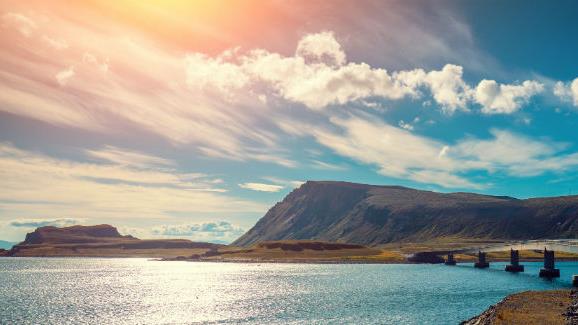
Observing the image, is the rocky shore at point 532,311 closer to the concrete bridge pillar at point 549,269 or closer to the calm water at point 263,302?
the calm water at point 263,302

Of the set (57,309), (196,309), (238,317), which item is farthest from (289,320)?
(57,309)

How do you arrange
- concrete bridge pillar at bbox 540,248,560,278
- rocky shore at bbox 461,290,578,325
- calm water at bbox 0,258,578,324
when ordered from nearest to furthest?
rocky shore at bbox 461,290,578,325, calm water at bbox 0,258,578,324, concrete bridge pillar at bbox 540,248,560,278

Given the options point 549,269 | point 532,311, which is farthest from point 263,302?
point 549,269

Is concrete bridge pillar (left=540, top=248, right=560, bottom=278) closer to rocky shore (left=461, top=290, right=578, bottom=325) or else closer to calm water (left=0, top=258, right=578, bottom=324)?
calm water (left=0, top=258, right=578, bottom=324)

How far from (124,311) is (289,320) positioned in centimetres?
3675

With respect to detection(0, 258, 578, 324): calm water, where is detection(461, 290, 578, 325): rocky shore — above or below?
above

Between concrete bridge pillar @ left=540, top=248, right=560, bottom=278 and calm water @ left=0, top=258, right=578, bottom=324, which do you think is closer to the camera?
calm water @ left=0, top=258, right=578, bottom=324

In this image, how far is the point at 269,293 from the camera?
134m

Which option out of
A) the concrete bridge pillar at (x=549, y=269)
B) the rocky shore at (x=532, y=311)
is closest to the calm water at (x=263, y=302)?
the rocky shore at (x=532, y=311)

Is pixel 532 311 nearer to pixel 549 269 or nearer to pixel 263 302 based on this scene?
pixel 263 302

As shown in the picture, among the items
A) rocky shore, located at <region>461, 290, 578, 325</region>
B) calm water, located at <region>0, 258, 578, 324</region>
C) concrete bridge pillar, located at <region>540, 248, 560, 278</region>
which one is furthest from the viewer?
concrete bridge pillar, located at <region>540, 248, 560, 278</region>

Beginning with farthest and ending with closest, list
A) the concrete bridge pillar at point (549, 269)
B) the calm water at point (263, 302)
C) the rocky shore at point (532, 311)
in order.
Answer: the concrete bridge pillar at point (549, 269) → the calm water at point (263, 302) → the rocky shore at point (532, 311)

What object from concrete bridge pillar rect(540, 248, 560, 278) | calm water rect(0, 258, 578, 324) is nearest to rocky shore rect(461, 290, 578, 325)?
calm water rect(0, 258, 578, 324)

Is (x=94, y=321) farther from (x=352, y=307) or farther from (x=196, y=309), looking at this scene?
(x=352, y=307)
